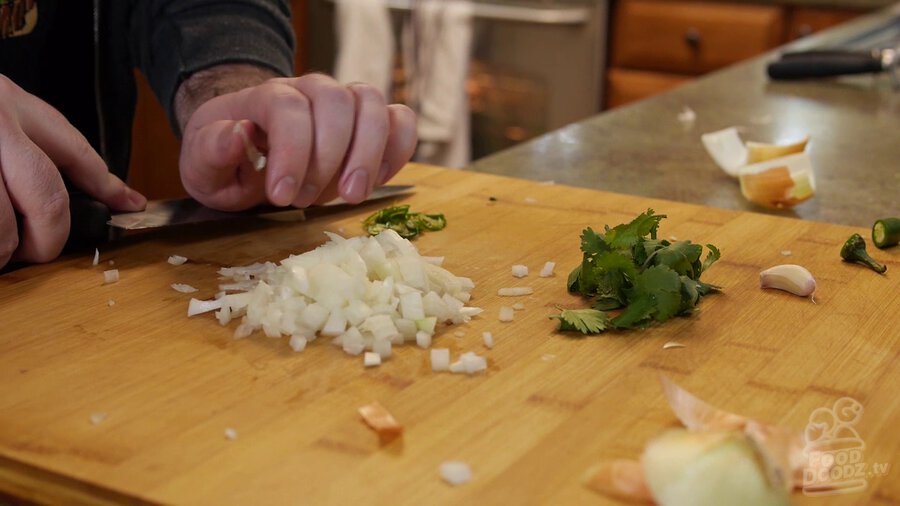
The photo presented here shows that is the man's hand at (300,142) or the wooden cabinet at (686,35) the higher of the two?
the man's hand at (300,142)

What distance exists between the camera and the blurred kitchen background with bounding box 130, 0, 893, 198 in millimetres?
3432

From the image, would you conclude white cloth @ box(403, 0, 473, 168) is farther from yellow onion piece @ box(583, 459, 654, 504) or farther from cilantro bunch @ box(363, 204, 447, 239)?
yellow onion piece @ box(583, 459, 654, 504)

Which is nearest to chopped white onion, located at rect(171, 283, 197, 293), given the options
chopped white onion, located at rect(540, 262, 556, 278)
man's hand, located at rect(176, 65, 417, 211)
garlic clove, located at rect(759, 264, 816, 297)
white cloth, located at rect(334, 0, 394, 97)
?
man's hand, located at rect(176, 65, 417, 211)

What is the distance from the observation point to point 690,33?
358 cm

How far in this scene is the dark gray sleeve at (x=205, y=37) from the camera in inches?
56.1

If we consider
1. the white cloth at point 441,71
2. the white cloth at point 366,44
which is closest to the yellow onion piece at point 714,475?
the white cloth at point 441,71

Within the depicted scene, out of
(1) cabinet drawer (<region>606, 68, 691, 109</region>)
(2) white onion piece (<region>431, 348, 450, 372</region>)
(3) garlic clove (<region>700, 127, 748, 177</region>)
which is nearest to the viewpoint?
(2) white onion piece (<region>431, 348, 450, 372</region>)

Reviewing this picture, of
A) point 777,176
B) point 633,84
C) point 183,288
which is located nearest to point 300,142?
point 183,288

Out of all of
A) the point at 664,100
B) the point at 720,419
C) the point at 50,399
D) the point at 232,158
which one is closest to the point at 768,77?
the point at 664,100

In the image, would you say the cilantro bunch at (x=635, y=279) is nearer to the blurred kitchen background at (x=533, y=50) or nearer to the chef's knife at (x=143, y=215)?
the chef's knife at (x=143, y=215)

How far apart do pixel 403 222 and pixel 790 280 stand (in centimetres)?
44

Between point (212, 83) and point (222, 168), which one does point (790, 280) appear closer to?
point (222, 168)

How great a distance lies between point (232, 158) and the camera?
1.11m

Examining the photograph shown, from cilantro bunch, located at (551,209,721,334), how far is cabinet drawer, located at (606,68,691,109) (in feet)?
8.83
